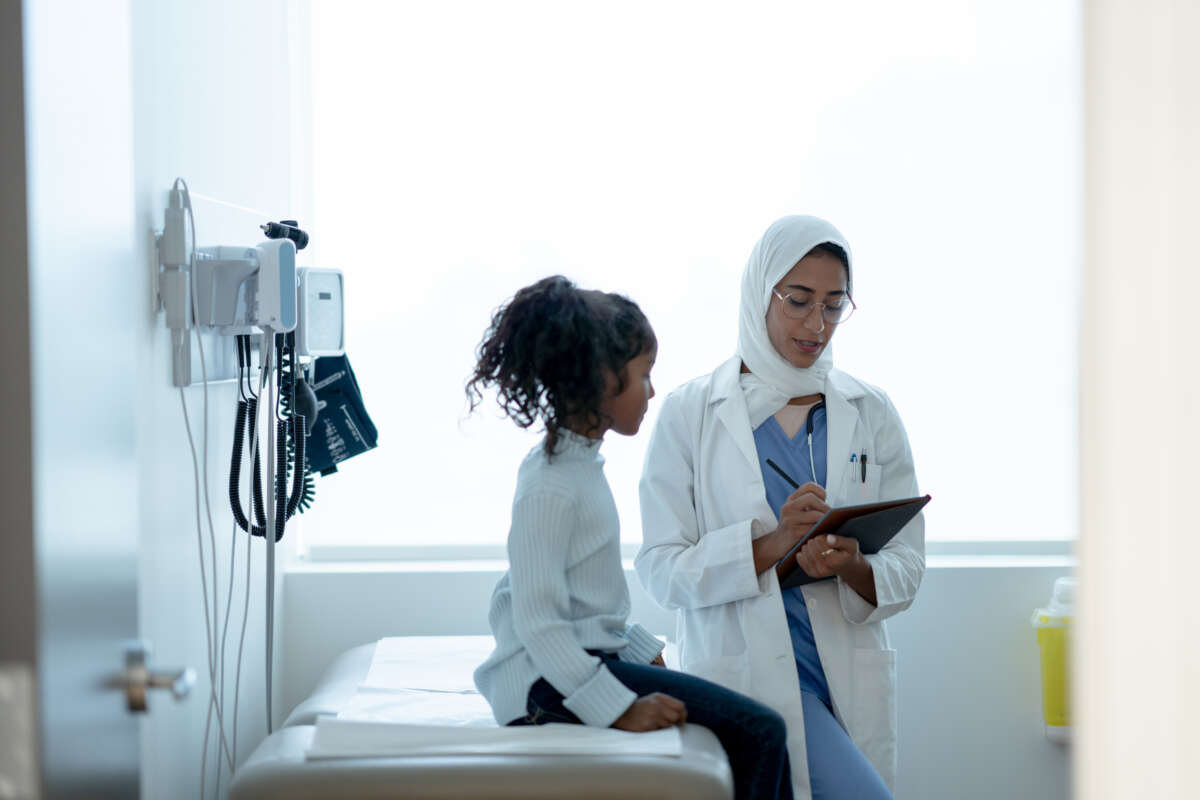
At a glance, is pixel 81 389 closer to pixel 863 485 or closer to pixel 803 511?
pixel 803 511

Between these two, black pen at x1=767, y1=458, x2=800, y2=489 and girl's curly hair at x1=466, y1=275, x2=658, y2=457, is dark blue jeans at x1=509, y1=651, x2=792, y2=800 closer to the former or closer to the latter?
girl's curly hair at x1=466, y1=275, x2=658, y2=457

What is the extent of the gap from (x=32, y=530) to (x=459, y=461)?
191 cm

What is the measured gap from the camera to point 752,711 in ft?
5.60

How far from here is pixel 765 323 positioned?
230 centimetres

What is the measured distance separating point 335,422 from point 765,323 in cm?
91

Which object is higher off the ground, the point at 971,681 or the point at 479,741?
the point at 479,741

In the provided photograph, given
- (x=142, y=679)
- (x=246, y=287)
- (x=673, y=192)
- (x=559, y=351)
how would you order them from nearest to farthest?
(x=142, y=679), (x=559, y=351), (x=246, y=287), (x=673, y=192)

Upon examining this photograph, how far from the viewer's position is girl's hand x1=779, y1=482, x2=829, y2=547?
80.4 inches

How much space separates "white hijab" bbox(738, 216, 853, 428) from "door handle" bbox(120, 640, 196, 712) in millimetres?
1383

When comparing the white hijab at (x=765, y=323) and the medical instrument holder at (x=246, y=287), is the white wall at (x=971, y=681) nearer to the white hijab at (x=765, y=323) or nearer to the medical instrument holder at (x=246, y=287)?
the white hijab at (x=765, y=323)

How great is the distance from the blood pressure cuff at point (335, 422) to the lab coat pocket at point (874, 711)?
107cm

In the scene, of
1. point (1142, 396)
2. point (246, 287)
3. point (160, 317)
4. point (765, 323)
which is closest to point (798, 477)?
point (765, 323)

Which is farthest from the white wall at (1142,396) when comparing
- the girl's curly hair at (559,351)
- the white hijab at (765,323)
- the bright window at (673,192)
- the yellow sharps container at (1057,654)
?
the bright window at (673,192)

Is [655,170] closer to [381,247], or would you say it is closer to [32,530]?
[381,247]
